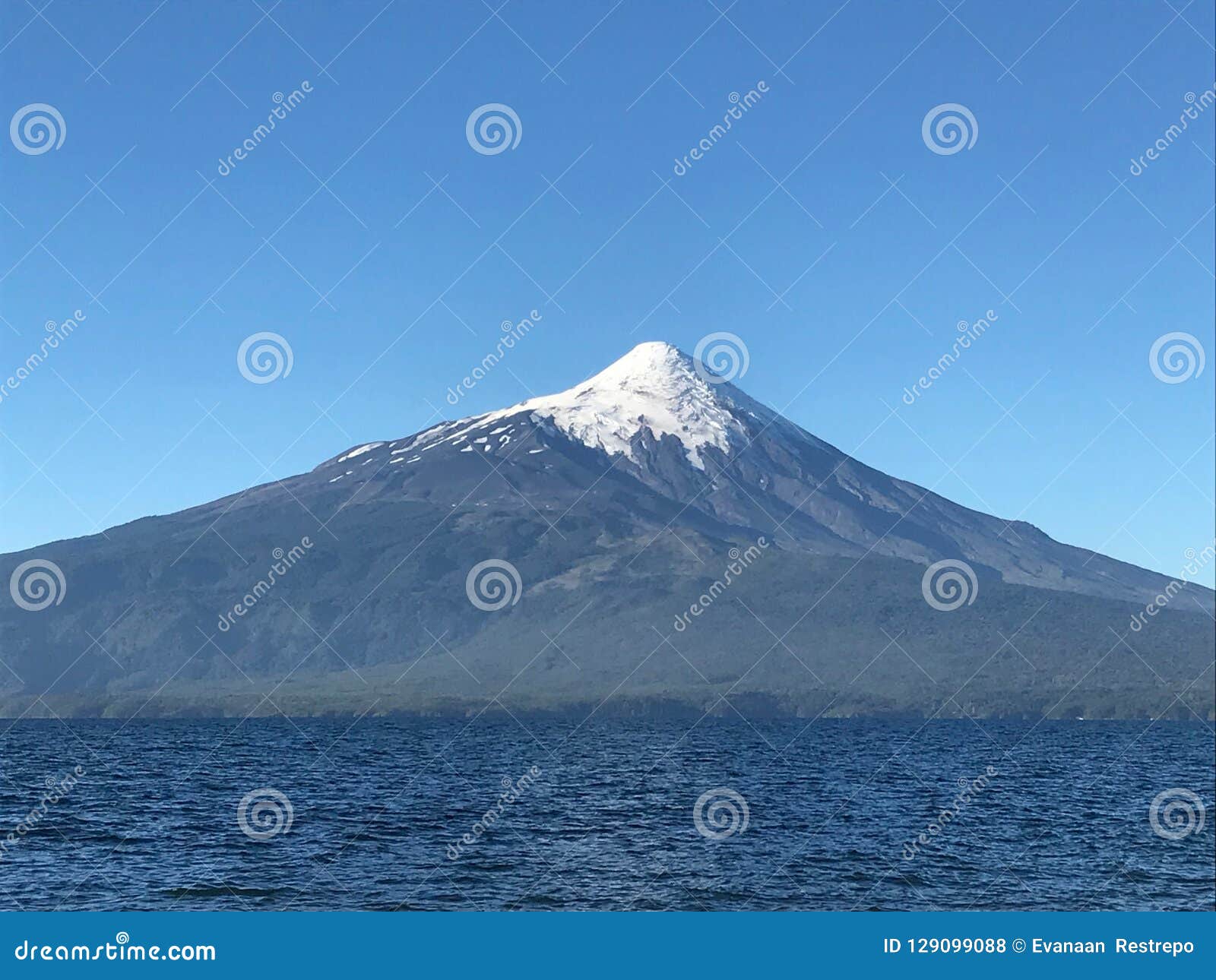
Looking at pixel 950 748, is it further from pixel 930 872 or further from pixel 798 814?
pixel 930 872

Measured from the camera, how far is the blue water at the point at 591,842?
181 ft

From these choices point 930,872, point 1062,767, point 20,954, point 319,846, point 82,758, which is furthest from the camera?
point 82,758

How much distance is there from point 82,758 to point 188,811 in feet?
282

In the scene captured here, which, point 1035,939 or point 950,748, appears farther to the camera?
point 950,748

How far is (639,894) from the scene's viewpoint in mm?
55781

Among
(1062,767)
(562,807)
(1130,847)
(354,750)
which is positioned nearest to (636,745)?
(354,750)

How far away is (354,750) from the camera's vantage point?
167750 mm

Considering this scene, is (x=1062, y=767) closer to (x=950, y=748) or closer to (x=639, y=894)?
(x=950, y=748)

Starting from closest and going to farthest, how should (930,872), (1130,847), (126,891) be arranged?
(126,891) → (930,872) → (1130,847)

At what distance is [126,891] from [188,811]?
1184 inches

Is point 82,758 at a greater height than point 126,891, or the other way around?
point 82,758

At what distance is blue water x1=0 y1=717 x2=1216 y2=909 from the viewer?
55.3 m

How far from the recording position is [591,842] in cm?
7012

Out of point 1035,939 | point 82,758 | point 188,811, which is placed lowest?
point 1035,939
